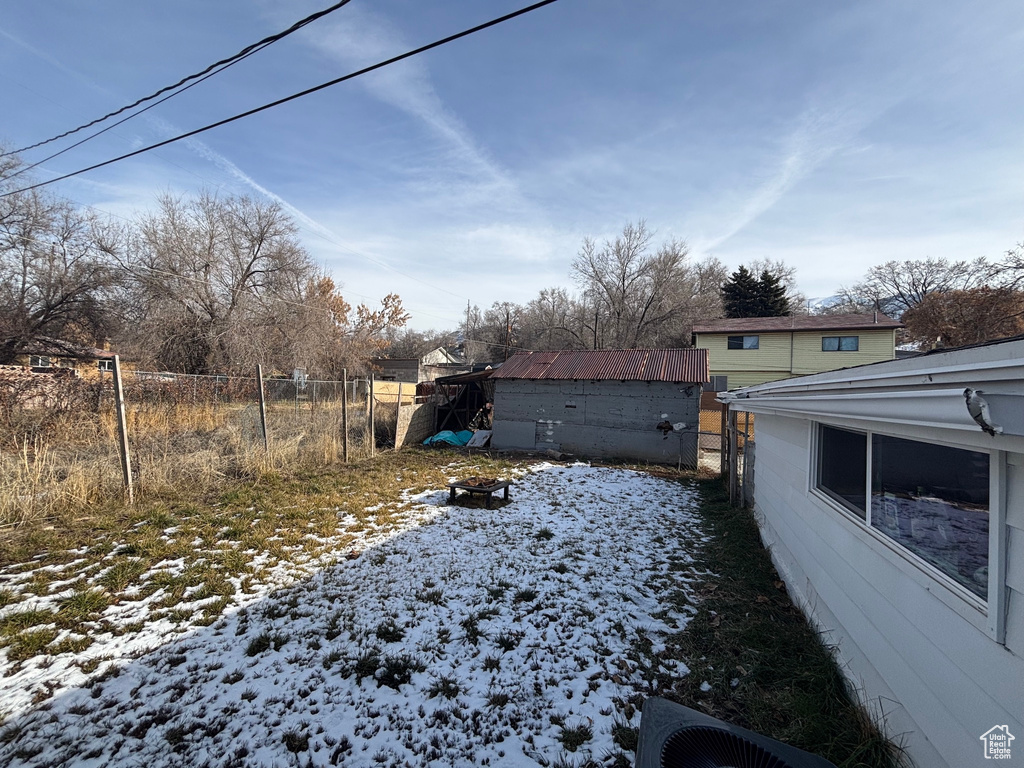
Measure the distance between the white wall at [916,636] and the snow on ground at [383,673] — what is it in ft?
3.58

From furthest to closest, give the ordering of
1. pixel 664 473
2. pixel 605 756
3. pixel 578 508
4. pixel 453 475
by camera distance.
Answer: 1. pixel 664 473
2. pixel 453 475
3. pixel 578 508
4. pixel 605 756

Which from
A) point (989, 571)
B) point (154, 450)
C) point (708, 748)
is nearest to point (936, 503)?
point (989, 571)

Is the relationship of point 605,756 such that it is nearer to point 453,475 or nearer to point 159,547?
point 159,547

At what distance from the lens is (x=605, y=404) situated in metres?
11.7

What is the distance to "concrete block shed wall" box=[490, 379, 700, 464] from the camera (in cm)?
1098

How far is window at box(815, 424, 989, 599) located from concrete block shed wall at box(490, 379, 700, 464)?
27.1 feet

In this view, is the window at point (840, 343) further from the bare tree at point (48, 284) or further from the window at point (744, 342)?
the bare tree at point (48, 284)

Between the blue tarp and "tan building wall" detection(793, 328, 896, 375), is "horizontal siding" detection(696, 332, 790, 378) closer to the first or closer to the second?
"tan building wall" detection(793, 328, 896, 375)

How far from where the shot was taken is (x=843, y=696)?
8.36ft

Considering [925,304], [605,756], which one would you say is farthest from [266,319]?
[925,304]

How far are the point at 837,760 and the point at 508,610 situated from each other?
7.52 ft

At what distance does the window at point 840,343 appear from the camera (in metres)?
22.4

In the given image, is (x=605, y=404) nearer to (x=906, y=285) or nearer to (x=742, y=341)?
(x=742, y=341)

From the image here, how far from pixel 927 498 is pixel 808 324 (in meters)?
25.3
